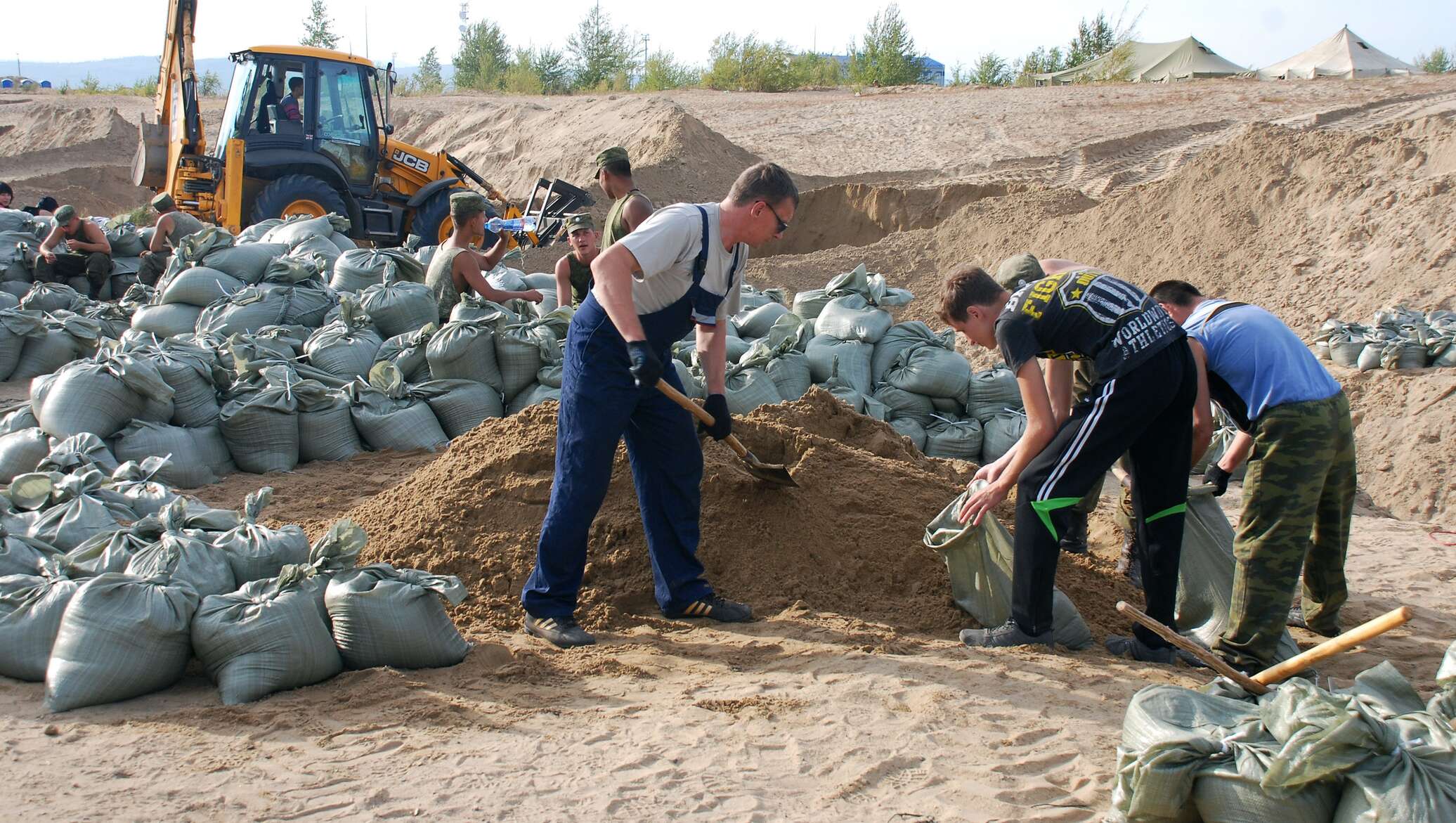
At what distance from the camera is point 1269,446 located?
3.20 meters

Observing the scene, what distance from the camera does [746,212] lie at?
330cm

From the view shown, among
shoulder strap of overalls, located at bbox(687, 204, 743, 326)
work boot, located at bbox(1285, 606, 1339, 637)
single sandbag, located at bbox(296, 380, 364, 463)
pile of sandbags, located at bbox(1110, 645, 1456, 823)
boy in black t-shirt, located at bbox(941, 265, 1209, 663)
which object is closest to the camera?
pile of sandbags, located at bbox(1110, 645, 1456, 823)

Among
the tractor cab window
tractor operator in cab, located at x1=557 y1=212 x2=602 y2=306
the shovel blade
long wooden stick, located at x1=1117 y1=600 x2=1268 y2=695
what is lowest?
long wooden stick, located at x1=1117 y1=600 x2=1268 y2=695

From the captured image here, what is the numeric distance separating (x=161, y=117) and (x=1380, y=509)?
12867 millimetres

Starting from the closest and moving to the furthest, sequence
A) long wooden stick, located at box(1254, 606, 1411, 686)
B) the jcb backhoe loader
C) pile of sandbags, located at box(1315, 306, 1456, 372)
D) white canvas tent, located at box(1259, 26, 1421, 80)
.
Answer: long wooden stick, located at box(1254, 606, 1411, 686)
pile of sandbags, located at box(1315, 306, 1456, 372)
the jcb backhoe loader
white canvas tent, located at box(1259, 26, 1421, 80)

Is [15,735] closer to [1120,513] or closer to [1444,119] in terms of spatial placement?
[1120,513]

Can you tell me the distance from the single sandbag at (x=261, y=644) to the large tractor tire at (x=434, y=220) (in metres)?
9.55

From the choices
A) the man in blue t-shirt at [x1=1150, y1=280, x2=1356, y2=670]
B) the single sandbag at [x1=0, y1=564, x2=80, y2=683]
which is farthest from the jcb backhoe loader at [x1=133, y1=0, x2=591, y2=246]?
the man in blue t-shirt at [x1=1150, y1=280, x2=1356, y2=670]

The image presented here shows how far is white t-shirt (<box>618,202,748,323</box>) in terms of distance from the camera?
3207 mm

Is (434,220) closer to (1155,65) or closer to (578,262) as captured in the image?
(578,262)

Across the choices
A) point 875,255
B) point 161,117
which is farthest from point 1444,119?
point 161,117

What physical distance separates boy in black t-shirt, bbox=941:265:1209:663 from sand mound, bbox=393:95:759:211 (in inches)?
449

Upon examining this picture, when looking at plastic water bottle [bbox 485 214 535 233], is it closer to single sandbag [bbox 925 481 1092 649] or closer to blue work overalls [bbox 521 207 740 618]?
blue work overalls [bbox 521 207 740 618]

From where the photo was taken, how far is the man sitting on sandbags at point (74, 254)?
9.65 m
